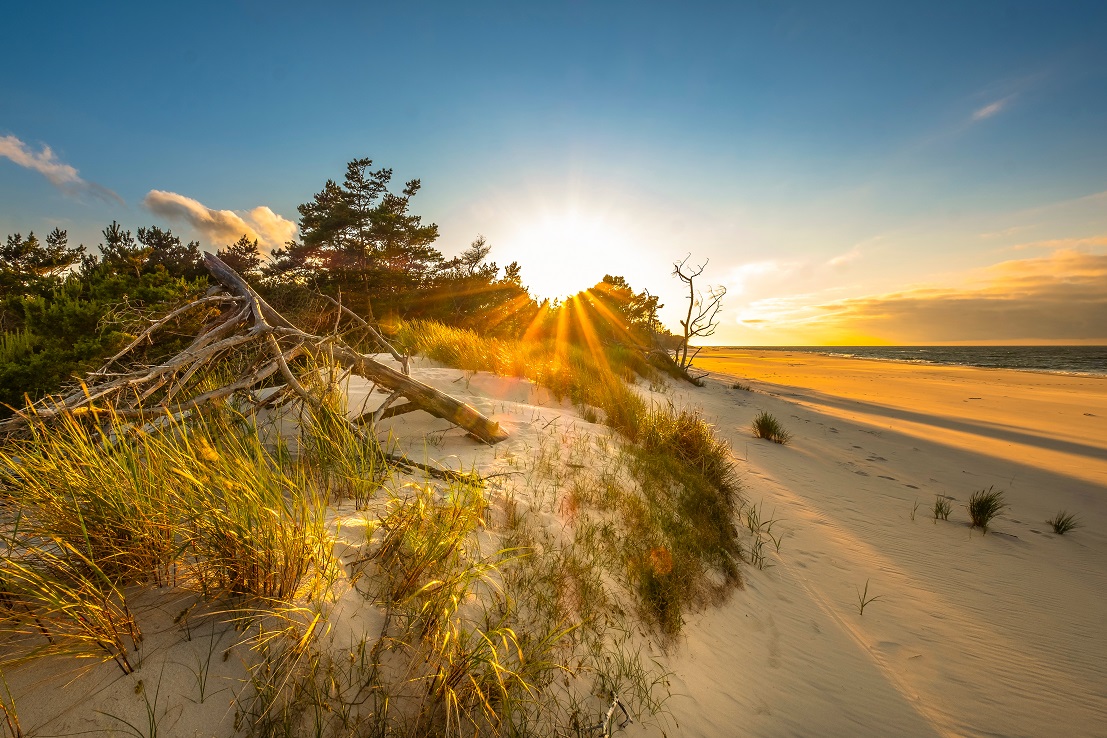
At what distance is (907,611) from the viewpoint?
3330 millimetres

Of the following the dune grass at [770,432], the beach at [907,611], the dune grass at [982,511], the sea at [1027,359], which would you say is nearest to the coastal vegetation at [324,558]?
the beach at [907,611]

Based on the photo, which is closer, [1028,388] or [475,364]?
[475,364]

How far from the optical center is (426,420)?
4574 millimetres

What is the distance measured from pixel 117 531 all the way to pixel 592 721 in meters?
2.19

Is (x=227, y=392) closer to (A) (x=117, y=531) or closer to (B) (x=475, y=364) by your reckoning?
(A) (x=117, y=531)

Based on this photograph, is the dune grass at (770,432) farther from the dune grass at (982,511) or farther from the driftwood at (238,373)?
the driftwood at (238,373)

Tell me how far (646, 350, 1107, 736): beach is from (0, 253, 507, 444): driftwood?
2.75 metres

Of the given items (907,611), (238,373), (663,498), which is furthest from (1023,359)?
(238,373)

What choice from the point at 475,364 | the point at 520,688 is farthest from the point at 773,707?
the point at 475,364

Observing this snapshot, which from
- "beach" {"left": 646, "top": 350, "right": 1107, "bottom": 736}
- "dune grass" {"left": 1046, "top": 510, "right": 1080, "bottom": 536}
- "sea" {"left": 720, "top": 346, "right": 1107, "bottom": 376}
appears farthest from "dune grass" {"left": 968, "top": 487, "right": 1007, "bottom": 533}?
"sea" {"left": 720, "top": 346, "right": 1107, "bottom": 376}

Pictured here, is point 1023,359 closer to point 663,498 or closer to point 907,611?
point 907,611

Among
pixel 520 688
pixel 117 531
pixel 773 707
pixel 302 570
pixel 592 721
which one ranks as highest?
pixel 117 531

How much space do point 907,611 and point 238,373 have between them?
614 cm

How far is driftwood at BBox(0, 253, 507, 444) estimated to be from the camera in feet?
7.94
